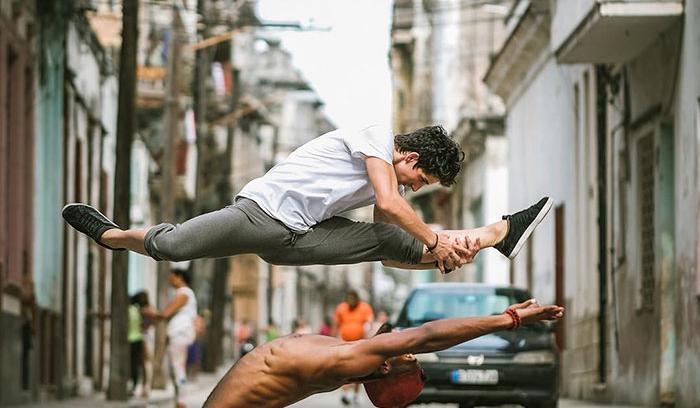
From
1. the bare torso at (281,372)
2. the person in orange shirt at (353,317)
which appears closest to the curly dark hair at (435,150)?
the bare torso at (281,372)

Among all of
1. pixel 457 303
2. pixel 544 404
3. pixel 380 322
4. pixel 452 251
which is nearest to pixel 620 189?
pixel 457 303

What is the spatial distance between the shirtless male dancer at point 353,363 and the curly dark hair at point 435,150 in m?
1.21

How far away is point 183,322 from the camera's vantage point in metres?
22.3

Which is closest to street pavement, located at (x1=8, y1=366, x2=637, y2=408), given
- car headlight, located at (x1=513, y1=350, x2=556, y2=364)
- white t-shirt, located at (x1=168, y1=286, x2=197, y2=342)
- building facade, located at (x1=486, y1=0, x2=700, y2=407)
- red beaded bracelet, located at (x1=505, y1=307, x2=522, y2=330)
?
building facade, located at (x1=486, y1=0, x2=700, y2=407)

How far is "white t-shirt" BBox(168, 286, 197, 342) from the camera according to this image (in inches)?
873

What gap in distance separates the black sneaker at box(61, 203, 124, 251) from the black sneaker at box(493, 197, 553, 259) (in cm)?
236

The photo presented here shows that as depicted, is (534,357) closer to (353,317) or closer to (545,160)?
(353,317)

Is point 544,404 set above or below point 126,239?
below

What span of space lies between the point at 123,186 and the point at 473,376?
782 cm

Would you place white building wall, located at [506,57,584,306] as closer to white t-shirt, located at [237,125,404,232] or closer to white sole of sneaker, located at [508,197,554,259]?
white sole of sneaker, located at [508,197,554,259]

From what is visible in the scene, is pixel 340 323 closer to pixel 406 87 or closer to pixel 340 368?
pixel 340 368

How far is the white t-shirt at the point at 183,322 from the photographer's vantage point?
22172 millimetres

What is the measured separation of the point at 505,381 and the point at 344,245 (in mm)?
10364

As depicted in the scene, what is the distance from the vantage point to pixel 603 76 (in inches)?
1068
